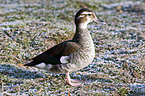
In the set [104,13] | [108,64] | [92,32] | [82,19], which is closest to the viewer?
[82,19]

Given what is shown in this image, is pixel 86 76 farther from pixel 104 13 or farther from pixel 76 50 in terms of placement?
pixel 104 13

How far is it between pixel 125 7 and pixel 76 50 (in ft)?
23.5

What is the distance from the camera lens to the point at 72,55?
493 centimetres

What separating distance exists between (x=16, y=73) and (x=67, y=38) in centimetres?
251

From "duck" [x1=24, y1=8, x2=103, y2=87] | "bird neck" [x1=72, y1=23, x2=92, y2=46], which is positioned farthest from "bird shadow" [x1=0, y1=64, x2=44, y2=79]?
"bird neck" [x1=72, y1=23, x2=92, y2=46]

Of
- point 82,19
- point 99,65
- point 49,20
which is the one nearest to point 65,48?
point 82,19

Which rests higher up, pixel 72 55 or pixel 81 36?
pixel 81 36

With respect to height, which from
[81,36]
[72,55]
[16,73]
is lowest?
[16,73]

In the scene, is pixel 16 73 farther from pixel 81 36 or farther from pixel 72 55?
pixel 81 36

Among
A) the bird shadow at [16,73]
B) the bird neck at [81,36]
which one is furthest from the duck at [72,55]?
the bird shadow at [16,73]

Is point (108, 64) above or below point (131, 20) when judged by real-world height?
below

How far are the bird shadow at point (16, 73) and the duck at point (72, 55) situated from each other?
44 centimetres

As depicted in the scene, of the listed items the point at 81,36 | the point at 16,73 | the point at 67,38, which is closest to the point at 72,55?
the point at 81,36

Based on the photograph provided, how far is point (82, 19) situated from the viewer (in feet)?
17.6
